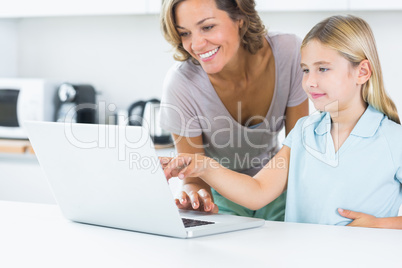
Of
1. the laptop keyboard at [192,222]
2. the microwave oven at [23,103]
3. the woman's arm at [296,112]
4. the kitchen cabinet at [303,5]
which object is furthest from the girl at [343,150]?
the microwave oven at [23,103]

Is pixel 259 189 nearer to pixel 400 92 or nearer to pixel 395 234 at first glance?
pixel 395 234

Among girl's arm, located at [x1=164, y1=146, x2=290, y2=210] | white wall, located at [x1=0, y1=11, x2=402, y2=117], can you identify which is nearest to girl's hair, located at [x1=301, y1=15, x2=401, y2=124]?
girl's arm, located at [x1=164, y1=146, x2=290, y2=210]

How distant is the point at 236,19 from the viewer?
152cm

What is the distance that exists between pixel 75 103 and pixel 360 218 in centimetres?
188

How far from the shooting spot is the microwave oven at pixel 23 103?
2.77 m

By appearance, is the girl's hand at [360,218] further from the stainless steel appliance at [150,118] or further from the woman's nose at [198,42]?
the stainless steel appliance at [150,118]

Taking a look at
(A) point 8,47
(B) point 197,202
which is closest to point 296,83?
(B) point 197,202

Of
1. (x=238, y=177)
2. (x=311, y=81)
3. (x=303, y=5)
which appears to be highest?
(x=303, y=5)

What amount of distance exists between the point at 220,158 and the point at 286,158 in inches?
14.2

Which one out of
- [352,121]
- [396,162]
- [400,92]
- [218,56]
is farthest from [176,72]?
[400,92]

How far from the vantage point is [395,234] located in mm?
1025

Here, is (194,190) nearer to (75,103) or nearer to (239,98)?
(239,98)

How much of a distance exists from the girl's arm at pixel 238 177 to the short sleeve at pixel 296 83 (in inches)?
10.5

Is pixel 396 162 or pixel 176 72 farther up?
pixel 176 72
